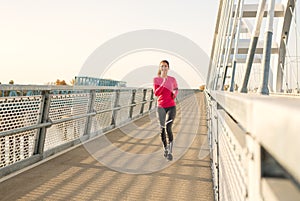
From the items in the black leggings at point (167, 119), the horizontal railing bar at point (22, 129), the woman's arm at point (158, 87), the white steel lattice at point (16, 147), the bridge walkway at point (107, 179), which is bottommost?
the bridge walkway at point (107, 179)

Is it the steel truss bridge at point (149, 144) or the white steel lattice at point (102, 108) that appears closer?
the steel truss bridge at point (149, 144)

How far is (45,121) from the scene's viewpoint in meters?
5.26

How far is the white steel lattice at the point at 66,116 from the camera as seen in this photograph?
18.5 feet

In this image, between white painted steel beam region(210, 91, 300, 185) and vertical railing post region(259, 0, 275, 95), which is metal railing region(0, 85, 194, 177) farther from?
white painted steel beam region(210, 91, 300, 185)

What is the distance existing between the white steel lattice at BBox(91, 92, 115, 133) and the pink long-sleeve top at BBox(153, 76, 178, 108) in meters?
2.76

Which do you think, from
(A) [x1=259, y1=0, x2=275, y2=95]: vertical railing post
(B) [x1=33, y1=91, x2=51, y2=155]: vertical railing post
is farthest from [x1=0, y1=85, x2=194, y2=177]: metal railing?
(A) [x1=259, y1=0, x2=275, y2=95]: vertical railing post

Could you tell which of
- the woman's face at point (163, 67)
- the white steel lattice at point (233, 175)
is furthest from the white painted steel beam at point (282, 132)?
the woman's face at point (163, 67)

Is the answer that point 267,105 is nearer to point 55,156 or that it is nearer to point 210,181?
point 210,181

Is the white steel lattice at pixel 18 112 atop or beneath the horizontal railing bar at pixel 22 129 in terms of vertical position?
atop

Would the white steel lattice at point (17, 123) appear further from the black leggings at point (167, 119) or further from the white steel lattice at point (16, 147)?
the black leggings at point (167, 119)

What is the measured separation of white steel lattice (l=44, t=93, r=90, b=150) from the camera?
5.64 metres

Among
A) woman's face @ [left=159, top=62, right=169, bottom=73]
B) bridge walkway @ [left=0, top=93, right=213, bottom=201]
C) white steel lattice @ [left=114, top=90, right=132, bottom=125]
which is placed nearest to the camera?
bridge walkway @ [left=0, top=93, right=213, bottom=201]

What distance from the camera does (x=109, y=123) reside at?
9.37 metres

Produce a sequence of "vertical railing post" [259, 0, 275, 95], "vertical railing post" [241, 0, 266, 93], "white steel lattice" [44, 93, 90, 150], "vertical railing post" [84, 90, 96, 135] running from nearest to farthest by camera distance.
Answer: "vertical railing post" [259, 0, 275, 95] → "vertical railing post" [241, 0, 266, 93] → "white steel lattice" [44, 93, 90, 150] → "vertical railing post" [84, 90, 96, 135]
